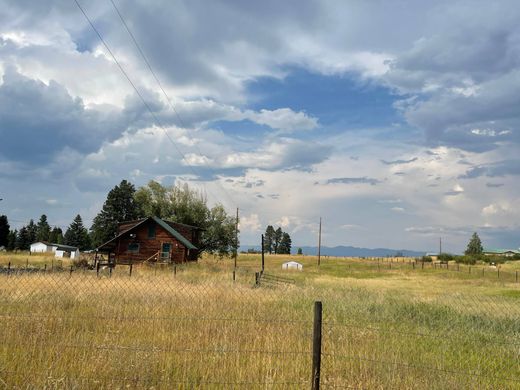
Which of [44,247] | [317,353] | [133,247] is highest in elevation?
[133,247]

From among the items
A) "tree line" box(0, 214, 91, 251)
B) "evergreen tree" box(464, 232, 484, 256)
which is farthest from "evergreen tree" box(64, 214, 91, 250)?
"evergreen tree" box(464, 232, 484, 256)

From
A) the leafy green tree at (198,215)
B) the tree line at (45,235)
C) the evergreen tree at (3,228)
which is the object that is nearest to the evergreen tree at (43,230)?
the tree line at (45,235)

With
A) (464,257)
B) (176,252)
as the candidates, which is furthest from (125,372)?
(464,257)

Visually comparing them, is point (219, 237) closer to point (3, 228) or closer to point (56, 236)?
point (3, 228)

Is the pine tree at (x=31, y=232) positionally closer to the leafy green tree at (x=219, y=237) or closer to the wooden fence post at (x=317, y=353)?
the leafy green tree at (x=219, y=237)

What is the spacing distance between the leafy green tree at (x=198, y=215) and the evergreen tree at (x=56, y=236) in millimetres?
81806

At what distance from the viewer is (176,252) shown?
52.4 metres

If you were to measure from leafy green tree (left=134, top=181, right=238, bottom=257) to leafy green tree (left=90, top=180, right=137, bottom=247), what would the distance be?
21.9 metres

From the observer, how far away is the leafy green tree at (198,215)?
73688mm

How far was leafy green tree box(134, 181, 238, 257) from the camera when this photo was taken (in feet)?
242

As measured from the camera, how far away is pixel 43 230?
14488cm

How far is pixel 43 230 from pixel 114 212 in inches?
2444

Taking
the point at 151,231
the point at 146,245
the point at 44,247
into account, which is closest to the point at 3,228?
the point at 44,247

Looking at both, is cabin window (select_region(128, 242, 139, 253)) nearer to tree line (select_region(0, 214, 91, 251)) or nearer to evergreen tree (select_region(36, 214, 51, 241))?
tree line (select_region(0, 214, 91, 251))
